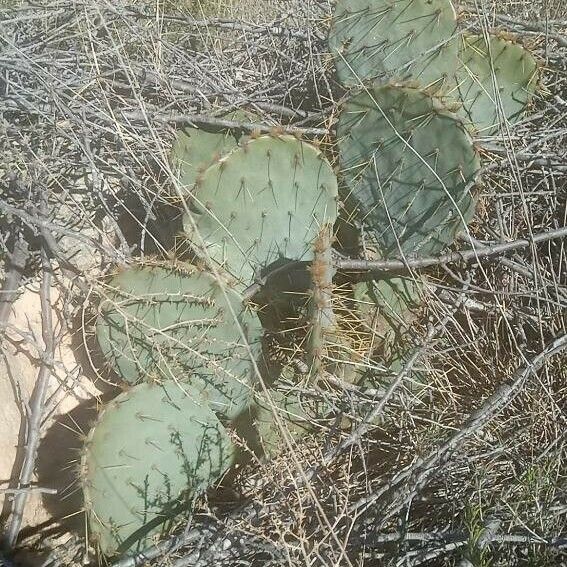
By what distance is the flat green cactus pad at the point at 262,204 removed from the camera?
182 centimetres

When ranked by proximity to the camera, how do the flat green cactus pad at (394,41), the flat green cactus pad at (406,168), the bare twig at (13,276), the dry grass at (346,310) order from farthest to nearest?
the flat green cactus pad at (394,41)
the bare twig at (13,276)
the flat green cactus pad at (406,168)
the dry grass at (346,310)

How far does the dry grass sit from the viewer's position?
1517 millimetres

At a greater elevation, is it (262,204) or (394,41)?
(394,41)

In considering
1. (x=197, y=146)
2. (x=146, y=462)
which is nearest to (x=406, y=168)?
(x=197, y=146)

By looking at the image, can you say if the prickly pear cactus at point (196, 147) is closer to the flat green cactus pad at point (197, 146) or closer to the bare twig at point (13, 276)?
the flat green cactus pad at point (197, 146)

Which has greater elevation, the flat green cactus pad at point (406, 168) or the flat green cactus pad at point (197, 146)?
the flat green cactus pad at point (197, 146)

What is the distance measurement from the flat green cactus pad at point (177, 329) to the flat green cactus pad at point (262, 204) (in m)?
0.16

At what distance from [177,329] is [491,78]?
4.06 ft

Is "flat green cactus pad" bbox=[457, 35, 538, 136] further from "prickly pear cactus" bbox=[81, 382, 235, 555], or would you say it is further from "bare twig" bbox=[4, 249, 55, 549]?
"bare twig" bbox=[4, 249, 55, 549]

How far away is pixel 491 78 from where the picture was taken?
2127 mm

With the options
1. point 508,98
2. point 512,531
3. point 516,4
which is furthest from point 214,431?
point 516,4

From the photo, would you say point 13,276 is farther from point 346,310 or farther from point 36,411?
point 346,310

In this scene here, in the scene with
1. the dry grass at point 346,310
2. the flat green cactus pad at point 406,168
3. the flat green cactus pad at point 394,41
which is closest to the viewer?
the dry grass at point 346,310

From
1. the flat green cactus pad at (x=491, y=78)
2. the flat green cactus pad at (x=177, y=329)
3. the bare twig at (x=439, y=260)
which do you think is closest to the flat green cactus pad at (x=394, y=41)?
the flat green cactus pad at (x=491, y=78)
